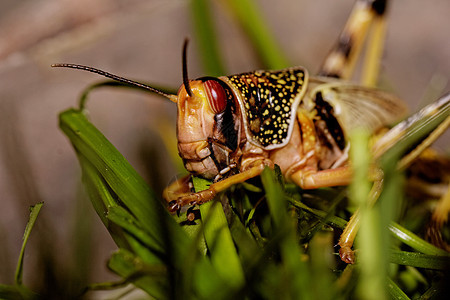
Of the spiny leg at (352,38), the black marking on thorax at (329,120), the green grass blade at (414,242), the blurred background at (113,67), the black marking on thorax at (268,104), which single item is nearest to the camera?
the green grass blade at (414,242)

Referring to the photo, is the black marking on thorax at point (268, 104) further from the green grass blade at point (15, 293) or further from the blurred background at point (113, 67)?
the blurred background at point (113, 67)

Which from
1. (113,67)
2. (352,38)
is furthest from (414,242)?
(113,67)

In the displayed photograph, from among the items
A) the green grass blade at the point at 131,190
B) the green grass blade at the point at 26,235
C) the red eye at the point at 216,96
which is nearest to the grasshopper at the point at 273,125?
the red eye at the point at 216,96

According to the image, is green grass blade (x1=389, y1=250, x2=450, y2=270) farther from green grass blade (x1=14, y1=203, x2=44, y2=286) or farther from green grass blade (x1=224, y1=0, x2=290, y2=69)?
green grass blade (x1=224, y1=0, x2=290, y2=69)

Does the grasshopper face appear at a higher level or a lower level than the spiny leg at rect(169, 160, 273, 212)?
higher

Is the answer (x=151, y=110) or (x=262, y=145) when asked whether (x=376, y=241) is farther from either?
(x=151, y=110)

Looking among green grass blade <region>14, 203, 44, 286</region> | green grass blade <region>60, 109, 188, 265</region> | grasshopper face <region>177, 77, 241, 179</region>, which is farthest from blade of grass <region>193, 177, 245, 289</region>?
green grass blade <region>14, 203, 44, 286</region>

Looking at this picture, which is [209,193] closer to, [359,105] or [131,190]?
[131,190]

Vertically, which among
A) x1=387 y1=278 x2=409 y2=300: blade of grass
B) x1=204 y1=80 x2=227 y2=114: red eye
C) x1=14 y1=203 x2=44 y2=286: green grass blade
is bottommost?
x1=387 y1=278 x2=409 y2=300: blade of grass

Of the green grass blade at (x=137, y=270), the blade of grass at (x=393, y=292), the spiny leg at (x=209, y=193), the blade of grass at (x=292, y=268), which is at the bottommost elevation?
the blade of grass at (x=393, y=292)
